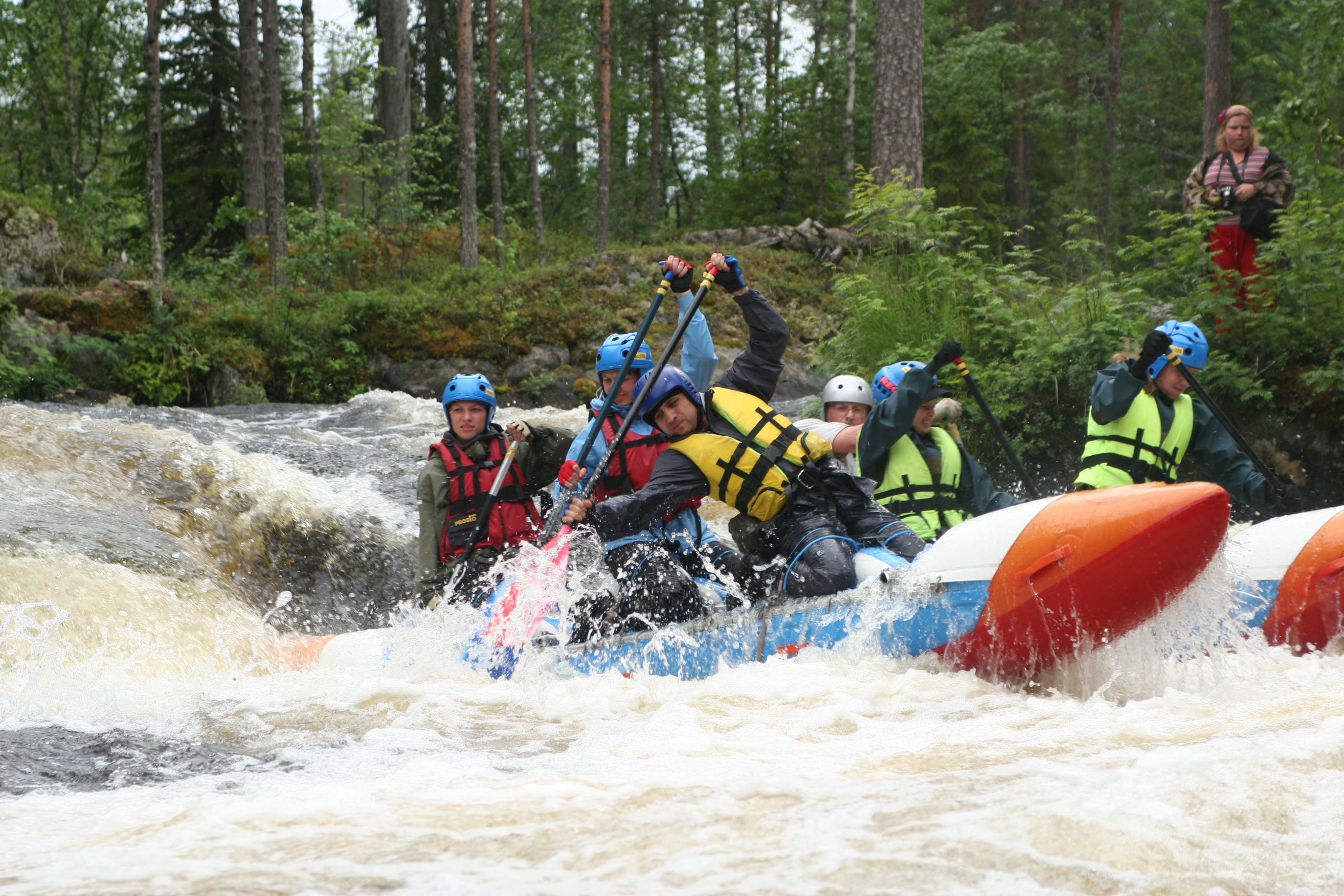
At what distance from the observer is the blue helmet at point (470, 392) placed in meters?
5.61

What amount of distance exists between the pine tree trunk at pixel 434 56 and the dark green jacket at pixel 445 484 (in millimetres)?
19932

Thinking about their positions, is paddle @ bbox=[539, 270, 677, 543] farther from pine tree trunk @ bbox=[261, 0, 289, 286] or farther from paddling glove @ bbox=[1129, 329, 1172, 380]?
pine tree trunk @ bbox=[261, 0, 289, 286]

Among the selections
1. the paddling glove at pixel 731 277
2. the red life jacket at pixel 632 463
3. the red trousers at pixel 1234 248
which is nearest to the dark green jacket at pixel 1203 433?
the paddling glove at pixel 731 277

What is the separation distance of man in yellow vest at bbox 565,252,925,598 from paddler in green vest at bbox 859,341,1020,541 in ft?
Answer: 1.30

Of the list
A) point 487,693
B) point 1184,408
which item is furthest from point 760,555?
point 1184,408

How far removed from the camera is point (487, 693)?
4.09 m

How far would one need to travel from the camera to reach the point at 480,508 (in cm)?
542

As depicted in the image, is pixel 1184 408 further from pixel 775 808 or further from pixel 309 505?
pixel 309 505

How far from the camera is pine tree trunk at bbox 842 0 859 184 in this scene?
20188mm

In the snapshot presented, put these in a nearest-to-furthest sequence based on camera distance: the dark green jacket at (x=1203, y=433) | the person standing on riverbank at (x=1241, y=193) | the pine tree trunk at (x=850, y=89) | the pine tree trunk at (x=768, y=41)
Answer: the dark green jacket at (x=1203, y=433) < the person standing on riverbank at (x=1241, y=193) < the pine tree trunk at (x=850, y=89) < the pine tree trunk at (x=768, y=41)

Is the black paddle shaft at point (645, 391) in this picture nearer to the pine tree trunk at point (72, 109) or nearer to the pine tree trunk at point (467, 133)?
the pine tree trunk at point (467, 133)

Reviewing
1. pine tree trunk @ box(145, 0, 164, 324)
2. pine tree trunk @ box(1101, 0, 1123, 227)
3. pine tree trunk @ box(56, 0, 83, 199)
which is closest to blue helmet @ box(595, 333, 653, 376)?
pine tree trunk @ box(145, 0, 164, 324)

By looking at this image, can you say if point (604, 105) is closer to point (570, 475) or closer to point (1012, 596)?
point (570, 475)

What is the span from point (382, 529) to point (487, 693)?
3.45 m
